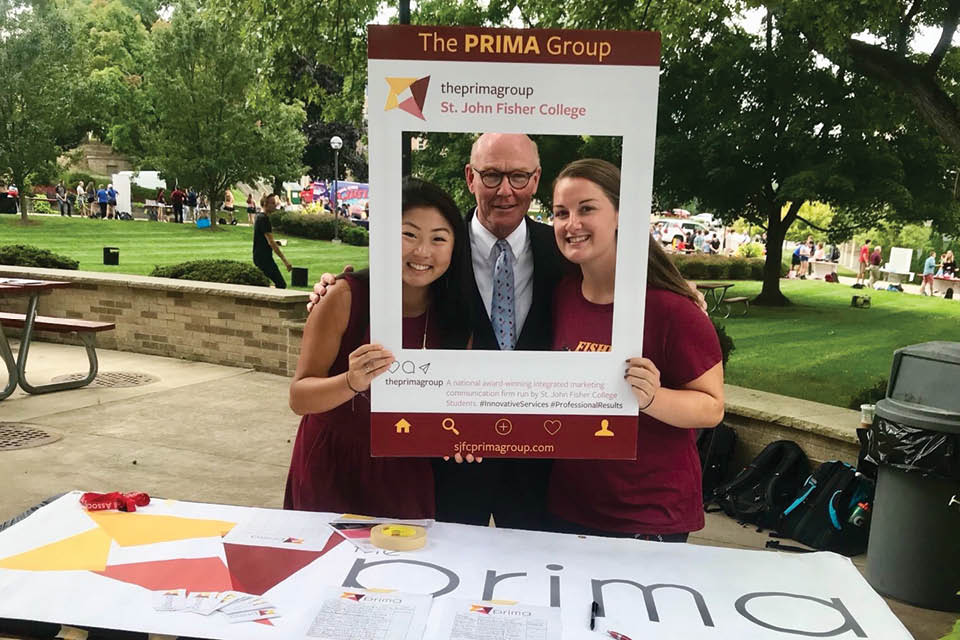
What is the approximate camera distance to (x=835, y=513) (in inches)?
200

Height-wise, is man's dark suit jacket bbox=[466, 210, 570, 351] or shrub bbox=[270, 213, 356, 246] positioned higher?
man's dark suit jacket bbox=[466, 210, 570, 351]

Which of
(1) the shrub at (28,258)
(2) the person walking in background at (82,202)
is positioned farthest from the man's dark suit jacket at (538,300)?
(2) the person walking in background at (82,202)

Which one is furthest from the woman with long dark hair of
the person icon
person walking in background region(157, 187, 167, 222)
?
Answer: person walking in background region(157, 187, 167, 222)

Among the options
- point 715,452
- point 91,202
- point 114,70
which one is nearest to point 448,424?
point 715,452

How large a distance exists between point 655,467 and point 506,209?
35.1 inches

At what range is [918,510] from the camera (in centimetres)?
438

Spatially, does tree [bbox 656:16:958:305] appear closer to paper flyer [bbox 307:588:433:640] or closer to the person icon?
the person icon

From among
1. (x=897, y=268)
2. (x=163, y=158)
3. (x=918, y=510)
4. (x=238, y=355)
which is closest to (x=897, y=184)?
(x=918, y=510)

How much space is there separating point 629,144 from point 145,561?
167 cm

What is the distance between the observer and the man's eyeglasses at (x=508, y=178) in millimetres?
2070

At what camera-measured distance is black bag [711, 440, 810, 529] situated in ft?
17.6

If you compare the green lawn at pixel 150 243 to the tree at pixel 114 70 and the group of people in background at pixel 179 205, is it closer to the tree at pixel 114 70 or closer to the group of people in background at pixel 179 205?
the group of people in background at pixel 179 205

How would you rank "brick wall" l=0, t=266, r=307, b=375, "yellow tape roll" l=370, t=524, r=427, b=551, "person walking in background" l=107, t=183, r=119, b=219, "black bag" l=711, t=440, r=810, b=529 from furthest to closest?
1. "person walking in background" l=107, t=183, r=119, b=219
2. "brick wall" l=0, t=266, r=307, b=375
3. "black bag" l=711, t=440, r=810, b=529
4. "yellow tape roll" l=370, t=524, r=427, b=551

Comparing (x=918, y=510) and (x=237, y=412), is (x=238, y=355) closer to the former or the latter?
(x=237, y=412)
